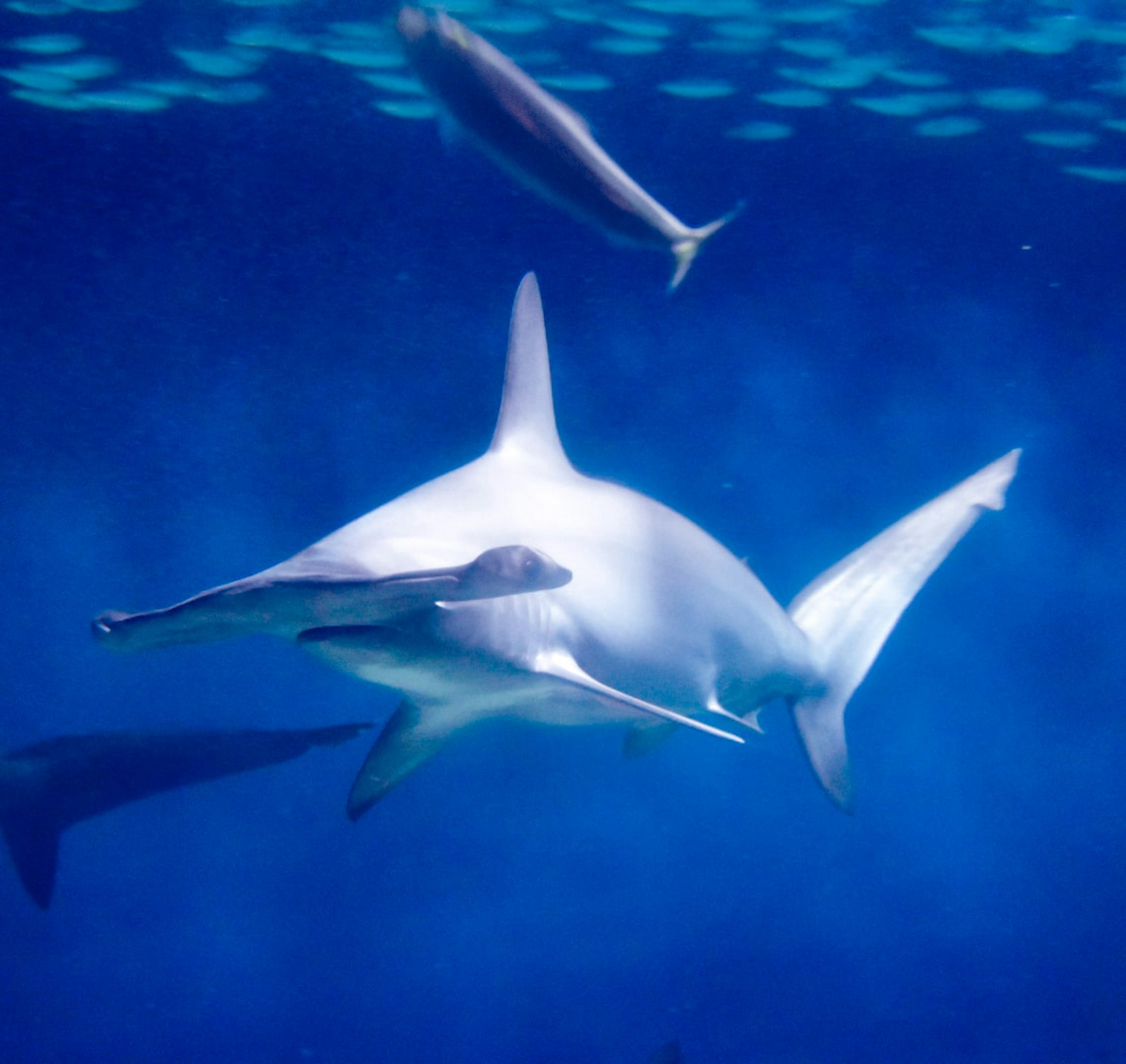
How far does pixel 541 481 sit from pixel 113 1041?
15.7 meters

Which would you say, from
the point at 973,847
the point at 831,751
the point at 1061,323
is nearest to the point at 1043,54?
the point at 1061,323

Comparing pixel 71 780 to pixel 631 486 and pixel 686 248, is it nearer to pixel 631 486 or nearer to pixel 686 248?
pixel 631 486

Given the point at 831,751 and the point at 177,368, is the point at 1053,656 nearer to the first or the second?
the point at 831,751

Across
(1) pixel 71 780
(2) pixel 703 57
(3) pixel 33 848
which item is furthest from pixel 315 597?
(2) pixel 703 57

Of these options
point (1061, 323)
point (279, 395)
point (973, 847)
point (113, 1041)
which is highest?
point (1061, 323)

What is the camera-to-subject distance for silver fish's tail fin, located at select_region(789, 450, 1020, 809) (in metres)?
4.48

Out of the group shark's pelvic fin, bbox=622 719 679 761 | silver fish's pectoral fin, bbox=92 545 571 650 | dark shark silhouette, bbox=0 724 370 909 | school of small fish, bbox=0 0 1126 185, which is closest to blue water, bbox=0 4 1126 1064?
dark shark silhouette, bbox=0 724 370 909

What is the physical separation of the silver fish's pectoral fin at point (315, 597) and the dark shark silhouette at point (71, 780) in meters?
3.57

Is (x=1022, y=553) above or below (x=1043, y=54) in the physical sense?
below

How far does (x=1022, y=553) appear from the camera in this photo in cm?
1490

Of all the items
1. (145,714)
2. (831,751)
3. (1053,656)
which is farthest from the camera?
(145,714)

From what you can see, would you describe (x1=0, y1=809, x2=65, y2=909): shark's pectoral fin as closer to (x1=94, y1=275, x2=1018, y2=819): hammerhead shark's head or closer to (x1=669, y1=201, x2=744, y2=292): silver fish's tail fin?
(x1=94, y1=275, x2=1018, y2=819): hammerhead shark's head

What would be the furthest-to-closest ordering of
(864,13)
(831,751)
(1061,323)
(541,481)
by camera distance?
(1061,323), (864,13), (831,751), (541,481)

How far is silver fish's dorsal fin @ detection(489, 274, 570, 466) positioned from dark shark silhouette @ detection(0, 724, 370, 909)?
2931 millimetres
